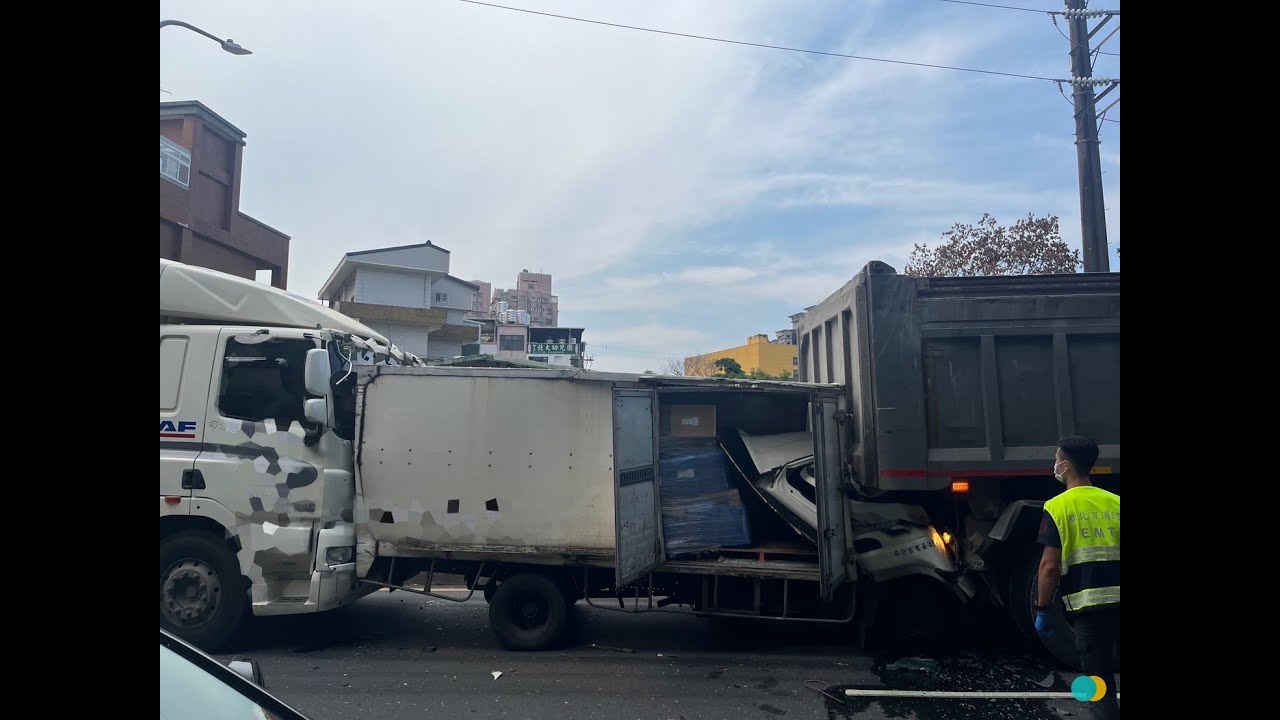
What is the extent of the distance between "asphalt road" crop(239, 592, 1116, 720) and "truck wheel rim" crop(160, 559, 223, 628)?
0.53 m

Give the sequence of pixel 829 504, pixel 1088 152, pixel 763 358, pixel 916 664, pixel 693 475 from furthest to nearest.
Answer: pixel 763 358 → pixel 1088 152 → pixel 693 475 → pixel 829 504 → pixel 916 664

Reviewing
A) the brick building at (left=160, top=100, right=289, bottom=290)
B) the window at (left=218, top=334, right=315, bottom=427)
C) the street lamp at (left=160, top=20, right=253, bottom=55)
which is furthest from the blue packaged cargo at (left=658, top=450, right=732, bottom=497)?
the brick building at (left=160, top=100, right=289, bottom=290)

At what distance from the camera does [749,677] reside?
520cm

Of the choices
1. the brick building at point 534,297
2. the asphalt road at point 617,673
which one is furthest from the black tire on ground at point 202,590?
the brick building at point 534,297

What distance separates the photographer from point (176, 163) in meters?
14.3

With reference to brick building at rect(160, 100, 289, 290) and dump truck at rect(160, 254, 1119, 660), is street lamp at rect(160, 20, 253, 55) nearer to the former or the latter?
dump truck at rect(160, 254, 1119, 660)

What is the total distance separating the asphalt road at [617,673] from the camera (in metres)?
4.61

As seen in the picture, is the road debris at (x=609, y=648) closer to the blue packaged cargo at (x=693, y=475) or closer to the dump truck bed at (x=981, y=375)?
the blue packaged cargo at (x=693, y=475)

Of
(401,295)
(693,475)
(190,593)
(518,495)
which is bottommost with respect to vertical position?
(190,593)

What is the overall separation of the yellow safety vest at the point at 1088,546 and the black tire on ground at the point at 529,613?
3.68 m

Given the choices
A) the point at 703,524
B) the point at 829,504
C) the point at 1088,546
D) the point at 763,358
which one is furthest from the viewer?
the point at 763,358

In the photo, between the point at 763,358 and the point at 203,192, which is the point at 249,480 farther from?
the point at 763,358

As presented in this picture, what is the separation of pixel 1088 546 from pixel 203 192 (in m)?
17.4

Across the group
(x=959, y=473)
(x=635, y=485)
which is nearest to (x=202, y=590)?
(x=635, y=485)
